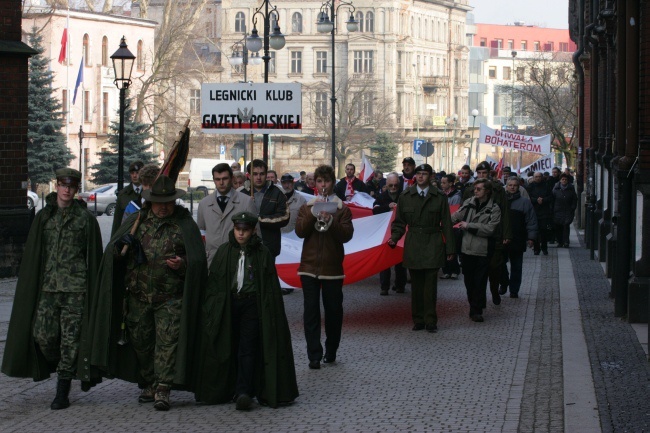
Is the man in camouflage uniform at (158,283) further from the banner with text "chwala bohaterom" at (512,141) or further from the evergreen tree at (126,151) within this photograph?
the evergreen tree at (126,151)

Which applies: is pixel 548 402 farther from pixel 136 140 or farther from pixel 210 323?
pixel 136 140

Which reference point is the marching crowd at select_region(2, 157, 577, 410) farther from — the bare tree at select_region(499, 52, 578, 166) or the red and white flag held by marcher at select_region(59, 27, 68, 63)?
the red and white flag held by marcher at select_region(59, 27, 68, 63)

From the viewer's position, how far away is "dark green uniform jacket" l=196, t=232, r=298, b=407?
10.0 metres

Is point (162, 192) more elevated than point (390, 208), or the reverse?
point (162, 192)

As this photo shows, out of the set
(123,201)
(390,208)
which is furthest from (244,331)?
(390,208)

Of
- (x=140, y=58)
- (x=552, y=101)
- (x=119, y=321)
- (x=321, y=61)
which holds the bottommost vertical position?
(x=119, y=321)

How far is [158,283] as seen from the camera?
32.7 feet

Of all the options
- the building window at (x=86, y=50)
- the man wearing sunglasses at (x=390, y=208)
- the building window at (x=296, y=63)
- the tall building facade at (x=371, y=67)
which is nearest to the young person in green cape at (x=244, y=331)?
the man wearing sunglasses at (x=390, y=208)

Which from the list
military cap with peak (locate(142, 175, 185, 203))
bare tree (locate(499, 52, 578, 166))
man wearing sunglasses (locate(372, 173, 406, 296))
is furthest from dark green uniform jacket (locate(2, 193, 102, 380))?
bare tree (locate(499, 52, 578, 166))

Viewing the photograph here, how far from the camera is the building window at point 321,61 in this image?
5108 inches

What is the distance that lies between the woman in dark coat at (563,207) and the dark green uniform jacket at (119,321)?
2006cm

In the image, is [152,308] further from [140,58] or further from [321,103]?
[321,103]

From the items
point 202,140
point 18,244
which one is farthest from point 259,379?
point 202,140

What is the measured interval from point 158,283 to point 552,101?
68585mm
